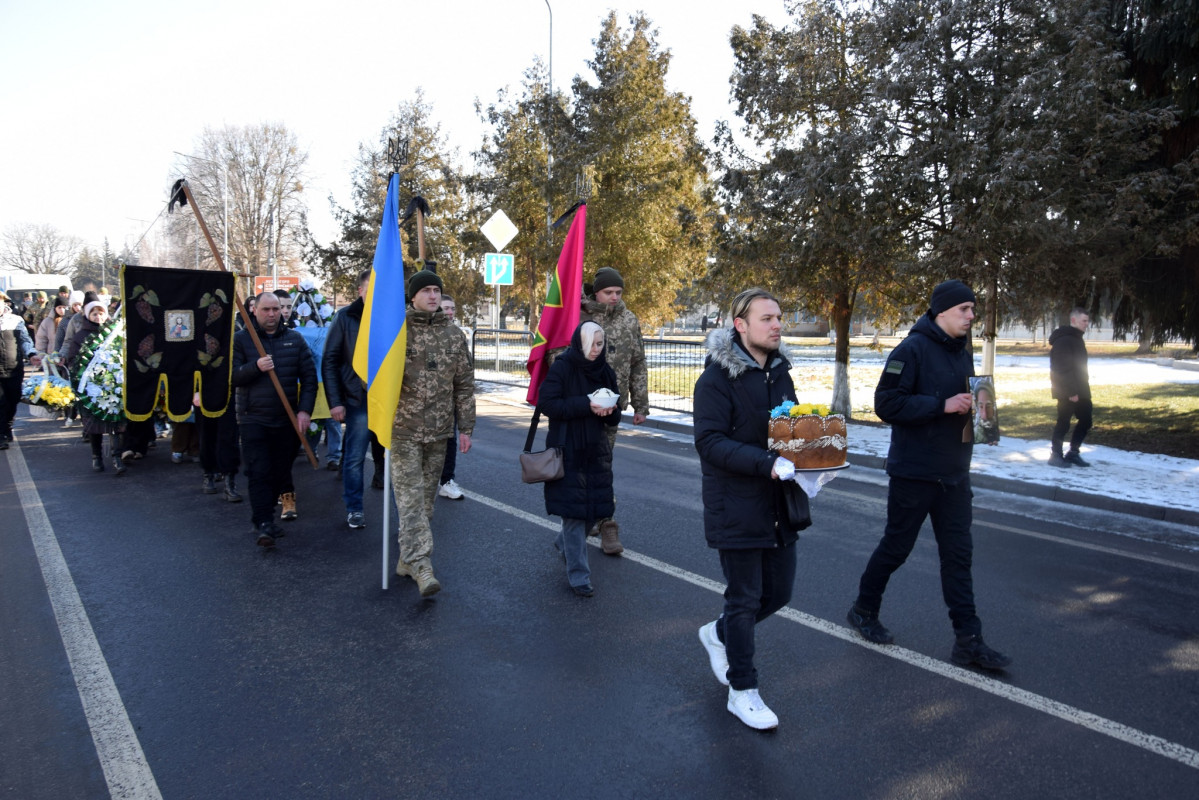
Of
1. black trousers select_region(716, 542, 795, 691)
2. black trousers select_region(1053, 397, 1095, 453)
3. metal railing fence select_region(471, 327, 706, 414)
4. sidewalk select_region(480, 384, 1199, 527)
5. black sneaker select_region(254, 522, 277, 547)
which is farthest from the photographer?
metal railing fence select_region(471, 327, 706, 414)

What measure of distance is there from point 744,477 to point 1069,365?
301 inches

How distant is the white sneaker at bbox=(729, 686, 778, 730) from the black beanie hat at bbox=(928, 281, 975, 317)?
211cm

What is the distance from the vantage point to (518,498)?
797 cm

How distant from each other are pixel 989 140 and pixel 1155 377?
14172mm

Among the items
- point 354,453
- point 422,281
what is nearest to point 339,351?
point 354,453

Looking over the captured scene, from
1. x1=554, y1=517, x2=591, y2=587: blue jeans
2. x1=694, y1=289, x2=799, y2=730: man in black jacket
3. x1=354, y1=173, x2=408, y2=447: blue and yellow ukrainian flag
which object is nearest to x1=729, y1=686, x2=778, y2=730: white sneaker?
x1=694, y1=289, x2=799, y2=730: man in black jacket

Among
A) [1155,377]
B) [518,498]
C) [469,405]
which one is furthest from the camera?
[1155,377]

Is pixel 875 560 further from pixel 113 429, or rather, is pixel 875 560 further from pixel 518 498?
pixel 113 429

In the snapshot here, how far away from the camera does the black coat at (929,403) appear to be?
4191mm

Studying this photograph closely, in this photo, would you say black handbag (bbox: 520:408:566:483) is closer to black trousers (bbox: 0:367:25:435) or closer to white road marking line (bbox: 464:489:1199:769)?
white road marking line (bbox: 464:489:1199:769)

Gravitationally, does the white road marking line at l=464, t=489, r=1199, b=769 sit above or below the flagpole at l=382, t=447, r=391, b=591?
below

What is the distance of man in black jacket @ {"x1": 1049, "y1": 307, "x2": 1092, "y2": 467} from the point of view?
9.41 metres

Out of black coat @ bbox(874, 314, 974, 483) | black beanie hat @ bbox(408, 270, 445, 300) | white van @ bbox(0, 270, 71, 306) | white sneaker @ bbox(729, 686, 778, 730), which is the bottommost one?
white sneaker @ bbox(729, 686, 778, 730)

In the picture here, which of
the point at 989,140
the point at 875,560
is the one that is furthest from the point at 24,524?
the point at 989,140
